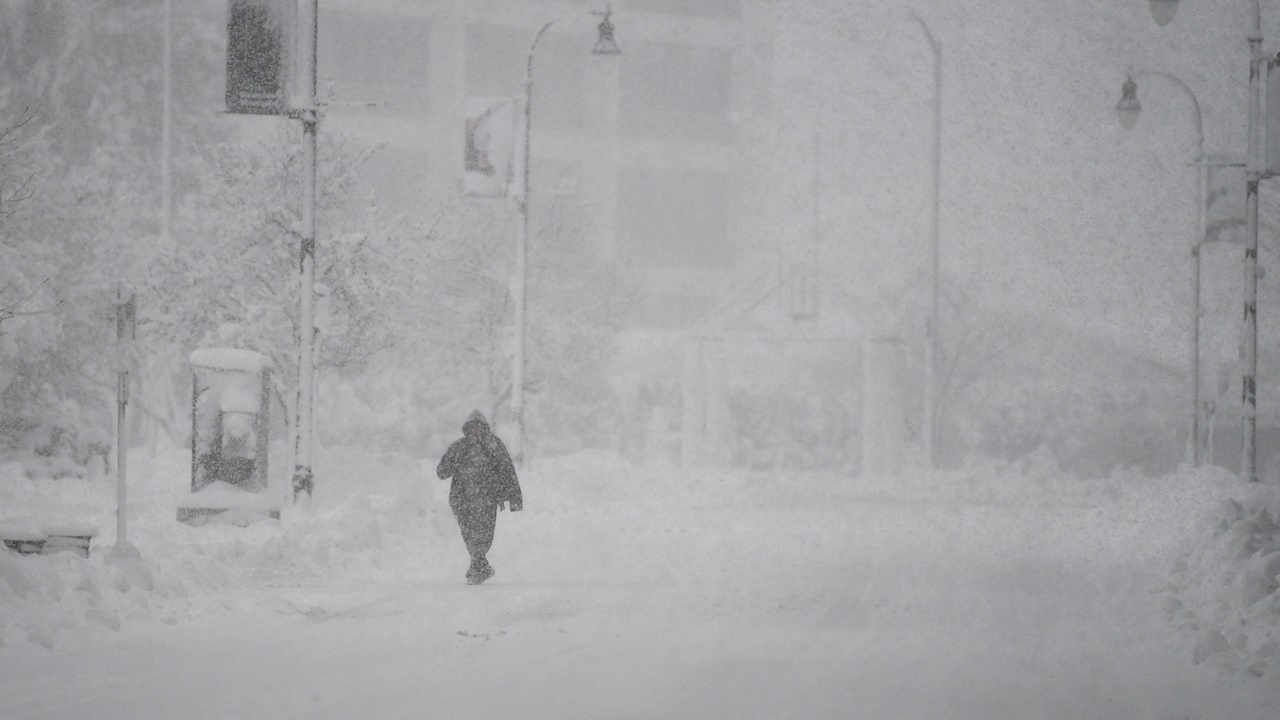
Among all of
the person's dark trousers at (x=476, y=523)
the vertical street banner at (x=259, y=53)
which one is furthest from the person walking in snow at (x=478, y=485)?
the vertical street banner at (x=259, y=53)

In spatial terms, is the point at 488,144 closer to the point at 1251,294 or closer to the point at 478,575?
the point at 1251,294

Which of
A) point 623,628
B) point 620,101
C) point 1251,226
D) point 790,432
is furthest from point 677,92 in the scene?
point 623,628

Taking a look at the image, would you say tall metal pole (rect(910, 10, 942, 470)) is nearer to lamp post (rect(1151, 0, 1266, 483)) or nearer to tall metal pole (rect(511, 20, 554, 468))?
lamp post (rect(1151, 0, 1266, 483))

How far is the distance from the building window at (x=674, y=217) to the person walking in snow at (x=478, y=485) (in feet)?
158

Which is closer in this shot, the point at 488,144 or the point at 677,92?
the point at 488,144

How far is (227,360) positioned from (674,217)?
4580 centimetres

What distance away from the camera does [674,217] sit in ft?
212

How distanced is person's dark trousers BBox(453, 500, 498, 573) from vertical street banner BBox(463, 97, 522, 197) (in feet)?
40.9

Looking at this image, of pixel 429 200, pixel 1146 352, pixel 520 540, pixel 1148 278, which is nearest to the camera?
pixel 520 540

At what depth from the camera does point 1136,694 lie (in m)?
8.58

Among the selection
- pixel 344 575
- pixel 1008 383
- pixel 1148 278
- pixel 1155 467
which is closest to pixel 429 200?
pixel 1008 383

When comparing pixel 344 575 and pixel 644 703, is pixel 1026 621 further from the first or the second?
pixel 344 575

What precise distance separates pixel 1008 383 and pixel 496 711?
4285 centimetres

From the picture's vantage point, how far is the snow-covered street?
8.32 meters
